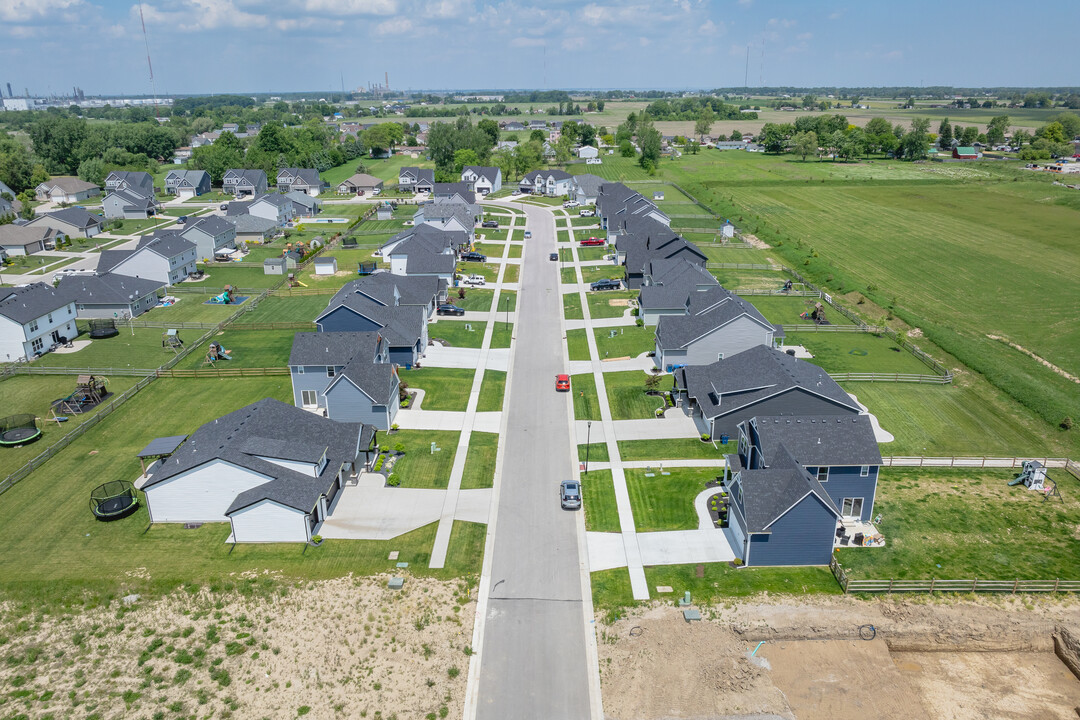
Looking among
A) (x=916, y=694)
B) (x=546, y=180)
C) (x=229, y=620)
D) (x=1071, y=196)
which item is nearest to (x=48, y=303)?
(x=229, y=620)

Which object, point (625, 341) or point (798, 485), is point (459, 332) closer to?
point (625, 341)

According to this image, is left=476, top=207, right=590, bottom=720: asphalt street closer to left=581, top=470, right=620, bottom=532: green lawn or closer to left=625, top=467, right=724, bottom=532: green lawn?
left=581, top=470, right=620, bottom=532: green lawn

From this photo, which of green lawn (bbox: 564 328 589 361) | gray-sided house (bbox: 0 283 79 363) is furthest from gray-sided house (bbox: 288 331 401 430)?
gray-sided house (bbox: 0 283 79 363)

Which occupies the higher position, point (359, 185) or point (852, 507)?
point (359, 185)

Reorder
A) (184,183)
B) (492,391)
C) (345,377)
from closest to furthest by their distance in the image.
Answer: (345,377)
(492,391)
(184,183)

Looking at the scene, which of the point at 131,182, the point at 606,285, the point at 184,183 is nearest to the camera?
the point at 606,285

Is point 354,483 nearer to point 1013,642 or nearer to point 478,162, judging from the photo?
point 1013,642

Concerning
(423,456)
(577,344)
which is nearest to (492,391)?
(423,456)

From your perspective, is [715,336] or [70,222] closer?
[715,336]
